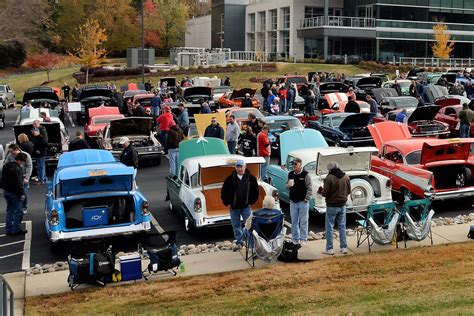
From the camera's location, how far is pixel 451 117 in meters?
24.2

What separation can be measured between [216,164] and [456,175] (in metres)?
5.69

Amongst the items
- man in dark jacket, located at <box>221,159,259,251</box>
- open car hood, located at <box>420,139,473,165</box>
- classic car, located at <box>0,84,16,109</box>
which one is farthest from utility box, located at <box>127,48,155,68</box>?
man in dark jacket, located at <box>221,159,259,251</box>

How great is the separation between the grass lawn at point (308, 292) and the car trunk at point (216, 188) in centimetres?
242

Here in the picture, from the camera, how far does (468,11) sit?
72.2 metres

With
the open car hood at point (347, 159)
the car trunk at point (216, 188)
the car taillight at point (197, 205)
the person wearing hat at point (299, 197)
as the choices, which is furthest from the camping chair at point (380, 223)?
the car taillight at point (197, 205)

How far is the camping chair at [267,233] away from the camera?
10.9 m

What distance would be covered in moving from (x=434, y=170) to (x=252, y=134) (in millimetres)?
5290

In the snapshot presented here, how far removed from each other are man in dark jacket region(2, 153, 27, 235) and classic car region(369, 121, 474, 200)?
8.35 metres

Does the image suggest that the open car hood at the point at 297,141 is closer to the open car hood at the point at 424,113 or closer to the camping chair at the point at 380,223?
the camping chair at the point at 380,223

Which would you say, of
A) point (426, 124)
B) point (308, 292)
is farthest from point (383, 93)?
point (308, 292)

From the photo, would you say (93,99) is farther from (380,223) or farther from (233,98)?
(380,223)

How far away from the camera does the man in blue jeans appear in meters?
11.4

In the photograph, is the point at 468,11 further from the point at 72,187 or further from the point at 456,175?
the point at 72,187

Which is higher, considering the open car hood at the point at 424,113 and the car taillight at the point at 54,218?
the open car hood at the point at 424,113
